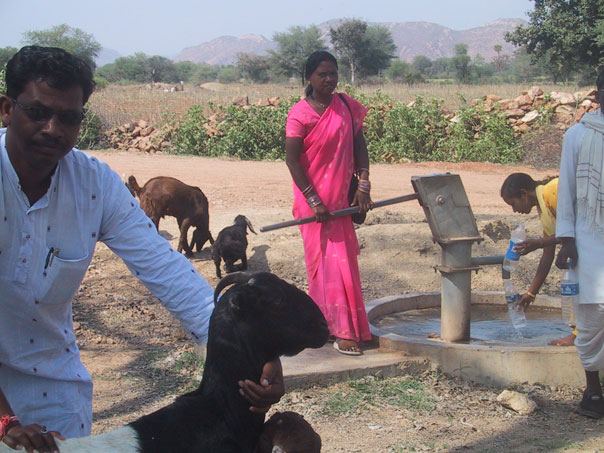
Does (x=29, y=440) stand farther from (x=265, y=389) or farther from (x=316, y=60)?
(x=316, y=60)

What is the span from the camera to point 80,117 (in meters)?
2.32

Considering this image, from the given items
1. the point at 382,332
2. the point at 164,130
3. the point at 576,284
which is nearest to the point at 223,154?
the point at 164,130

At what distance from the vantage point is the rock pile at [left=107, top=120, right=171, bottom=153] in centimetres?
2136

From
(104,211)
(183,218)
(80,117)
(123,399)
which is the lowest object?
(123,399)

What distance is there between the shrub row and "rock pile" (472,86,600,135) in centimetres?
58

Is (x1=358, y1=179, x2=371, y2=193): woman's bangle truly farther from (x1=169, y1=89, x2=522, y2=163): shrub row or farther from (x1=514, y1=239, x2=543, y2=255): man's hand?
(x1=169, y1=89, x2=522, y2=163): shrub row

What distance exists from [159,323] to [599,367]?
3.88 m

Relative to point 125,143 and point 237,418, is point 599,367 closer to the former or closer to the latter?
point 237,418

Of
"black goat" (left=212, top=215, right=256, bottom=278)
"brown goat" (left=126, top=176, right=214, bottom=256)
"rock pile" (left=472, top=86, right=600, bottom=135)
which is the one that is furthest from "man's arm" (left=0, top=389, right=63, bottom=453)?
"rock pile" (left=472, top=86, right=600, bottom=135)

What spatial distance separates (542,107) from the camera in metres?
19.2

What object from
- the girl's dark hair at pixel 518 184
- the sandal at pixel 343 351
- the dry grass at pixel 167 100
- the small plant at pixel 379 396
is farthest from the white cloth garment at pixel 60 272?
the dry grass at pixel 167 100

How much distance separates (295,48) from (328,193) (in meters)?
57.6

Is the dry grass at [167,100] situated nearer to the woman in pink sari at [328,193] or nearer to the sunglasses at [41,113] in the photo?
the woman in pink sari at [328,193]

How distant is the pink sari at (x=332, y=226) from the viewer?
5438mm
